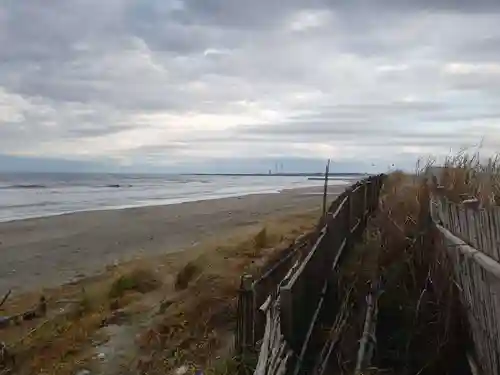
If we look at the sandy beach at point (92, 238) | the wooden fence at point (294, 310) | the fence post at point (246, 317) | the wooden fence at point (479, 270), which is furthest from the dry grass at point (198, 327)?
the sandy beach at point (92, 238)

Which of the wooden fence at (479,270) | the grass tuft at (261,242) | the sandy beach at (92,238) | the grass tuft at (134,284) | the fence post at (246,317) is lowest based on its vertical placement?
the sandy beach at (92,238)

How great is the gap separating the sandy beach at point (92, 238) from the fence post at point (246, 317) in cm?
905

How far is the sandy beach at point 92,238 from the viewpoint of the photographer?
14609mm

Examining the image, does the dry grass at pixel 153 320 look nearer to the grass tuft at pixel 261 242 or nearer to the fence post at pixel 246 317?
the fence post at pixel 246 317

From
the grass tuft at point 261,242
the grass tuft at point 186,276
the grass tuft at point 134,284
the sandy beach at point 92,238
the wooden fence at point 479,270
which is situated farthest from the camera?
the sandy beach at point 92,238

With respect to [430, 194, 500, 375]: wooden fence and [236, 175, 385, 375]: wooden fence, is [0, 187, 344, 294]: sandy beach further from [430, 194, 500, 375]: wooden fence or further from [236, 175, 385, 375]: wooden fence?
[430, 194, 500, 375]: wooden fence

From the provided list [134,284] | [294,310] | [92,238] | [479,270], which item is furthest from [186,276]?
[92,238]

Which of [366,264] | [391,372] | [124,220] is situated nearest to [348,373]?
[391,372]

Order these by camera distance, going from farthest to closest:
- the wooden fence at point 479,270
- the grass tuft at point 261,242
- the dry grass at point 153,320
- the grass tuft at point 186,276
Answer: the grass tuft at point 261,242, the grass tuft at point 186,276, the dry grass at point 153,320, the wooden fence at point 479,270

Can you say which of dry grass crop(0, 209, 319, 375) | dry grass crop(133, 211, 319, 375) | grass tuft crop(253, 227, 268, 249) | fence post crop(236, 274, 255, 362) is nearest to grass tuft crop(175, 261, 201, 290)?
Result: dry grass crop(0, 209, 319, 375)

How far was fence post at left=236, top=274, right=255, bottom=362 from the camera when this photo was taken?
4.36 metres

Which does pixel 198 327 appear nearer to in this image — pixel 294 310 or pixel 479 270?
pixel 294 310

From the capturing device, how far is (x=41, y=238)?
2036 centimetres

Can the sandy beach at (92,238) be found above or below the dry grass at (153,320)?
below
